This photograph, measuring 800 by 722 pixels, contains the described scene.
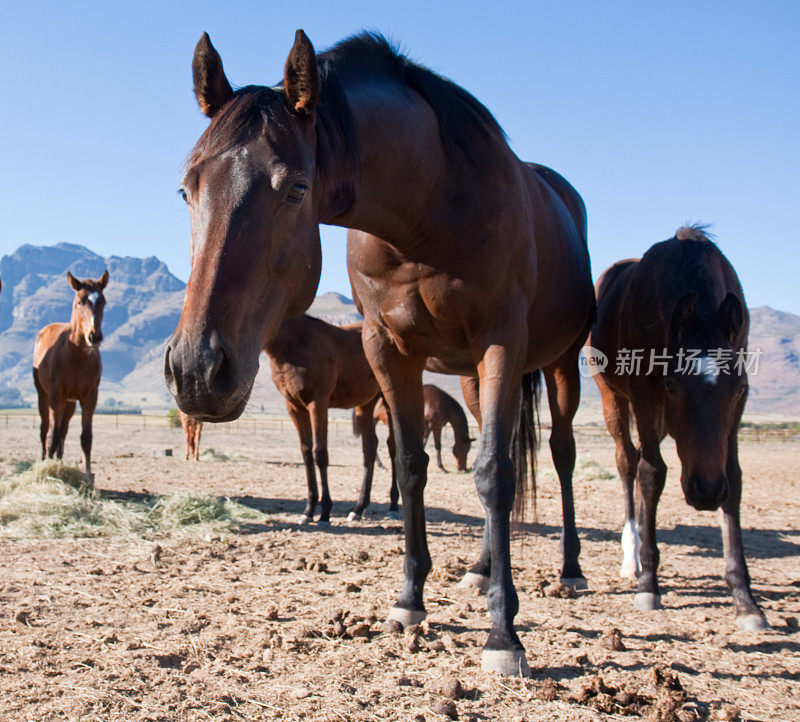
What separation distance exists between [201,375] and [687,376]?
9.23 ft

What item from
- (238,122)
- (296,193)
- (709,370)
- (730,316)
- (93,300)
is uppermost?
(93,300)

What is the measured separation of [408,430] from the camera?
3578 mm

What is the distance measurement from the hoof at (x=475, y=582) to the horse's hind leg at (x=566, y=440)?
65 cm

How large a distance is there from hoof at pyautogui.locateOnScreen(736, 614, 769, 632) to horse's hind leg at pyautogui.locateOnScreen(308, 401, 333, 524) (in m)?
4.90

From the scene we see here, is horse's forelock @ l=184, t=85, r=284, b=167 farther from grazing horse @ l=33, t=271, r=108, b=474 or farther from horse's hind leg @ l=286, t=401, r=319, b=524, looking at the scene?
grazing horse @ l=33, t=271, r=108, b=474

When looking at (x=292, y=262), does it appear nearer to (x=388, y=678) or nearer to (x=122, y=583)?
(x=388, y=678)

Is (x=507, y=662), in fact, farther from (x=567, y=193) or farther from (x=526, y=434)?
(x=567, y=193)

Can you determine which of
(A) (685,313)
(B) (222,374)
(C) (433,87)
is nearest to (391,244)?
(C) (433,87)

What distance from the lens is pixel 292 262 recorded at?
2.40 m

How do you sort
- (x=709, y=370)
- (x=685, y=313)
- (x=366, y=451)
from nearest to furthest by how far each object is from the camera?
(x=709, y=370), (x=685, y=313), (x=366, y=451)

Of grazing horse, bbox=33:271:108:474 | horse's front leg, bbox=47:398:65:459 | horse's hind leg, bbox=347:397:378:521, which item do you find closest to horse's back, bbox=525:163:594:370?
horse's hind leg, bbox=347:397:378:521

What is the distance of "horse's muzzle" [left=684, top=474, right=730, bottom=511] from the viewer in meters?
3.50

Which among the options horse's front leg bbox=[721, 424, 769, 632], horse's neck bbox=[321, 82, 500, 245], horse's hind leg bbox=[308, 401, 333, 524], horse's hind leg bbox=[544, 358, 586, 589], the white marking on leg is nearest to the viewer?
horse's neck bbox=[321, 82, 500, 245]

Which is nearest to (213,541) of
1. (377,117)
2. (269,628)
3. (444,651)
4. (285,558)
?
(285,558)
